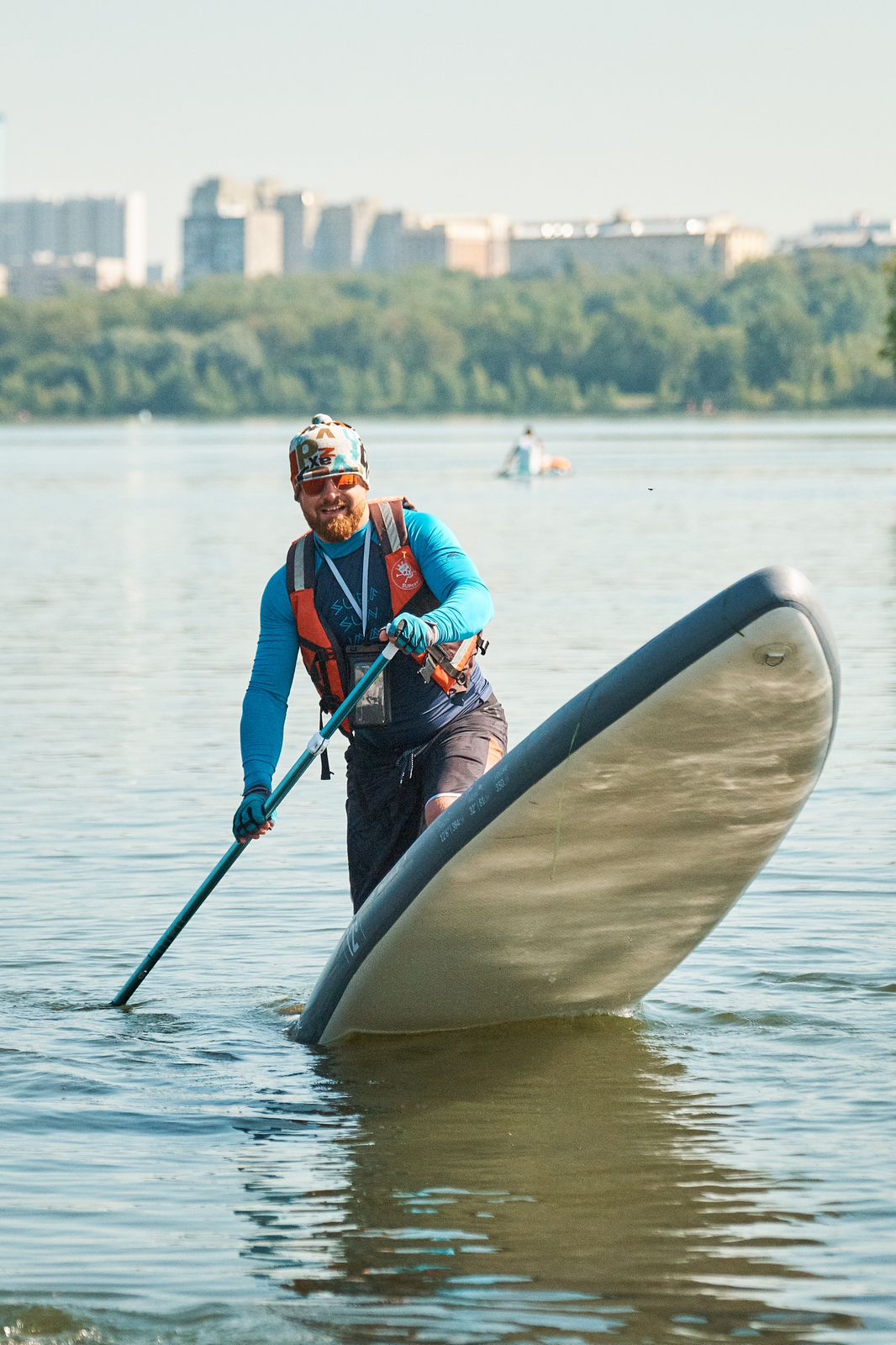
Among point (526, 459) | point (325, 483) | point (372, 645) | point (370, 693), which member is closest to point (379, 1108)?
point (370, 693)

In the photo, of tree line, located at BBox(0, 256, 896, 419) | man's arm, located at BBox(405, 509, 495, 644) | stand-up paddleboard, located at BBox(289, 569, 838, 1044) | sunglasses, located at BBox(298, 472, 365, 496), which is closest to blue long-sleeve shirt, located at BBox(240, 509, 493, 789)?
man's arm, located at BBox(405, 509, 495, 644)

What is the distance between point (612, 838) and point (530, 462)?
4687cm

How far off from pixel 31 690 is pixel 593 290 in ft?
524

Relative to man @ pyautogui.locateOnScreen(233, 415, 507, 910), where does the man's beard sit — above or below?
above

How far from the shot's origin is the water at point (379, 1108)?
506cm

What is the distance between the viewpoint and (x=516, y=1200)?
18.8 feet

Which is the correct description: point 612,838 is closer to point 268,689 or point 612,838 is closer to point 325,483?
point 268,689

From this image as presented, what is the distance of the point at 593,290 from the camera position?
17288 centimetres

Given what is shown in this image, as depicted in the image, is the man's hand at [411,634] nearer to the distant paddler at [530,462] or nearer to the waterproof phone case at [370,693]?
the waterproof phone case at [370,693]

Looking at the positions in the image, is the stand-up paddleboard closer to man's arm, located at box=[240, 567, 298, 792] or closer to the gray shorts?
the gray shorts

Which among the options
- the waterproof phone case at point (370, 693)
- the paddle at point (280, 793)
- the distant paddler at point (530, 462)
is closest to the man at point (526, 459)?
the distant paddler at point (530, 462)

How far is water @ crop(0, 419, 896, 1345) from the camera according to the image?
506 centimetres

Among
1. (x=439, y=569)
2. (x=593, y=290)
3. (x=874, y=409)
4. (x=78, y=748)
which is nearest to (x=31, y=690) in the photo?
(x=78, y=748)

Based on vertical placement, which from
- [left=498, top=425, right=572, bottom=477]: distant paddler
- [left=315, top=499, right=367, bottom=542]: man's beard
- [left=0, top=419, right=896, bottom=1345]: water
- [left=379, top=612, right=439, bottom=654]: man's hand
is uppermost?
[left=315, top=499, right=367, bottom=542]: man's beard
